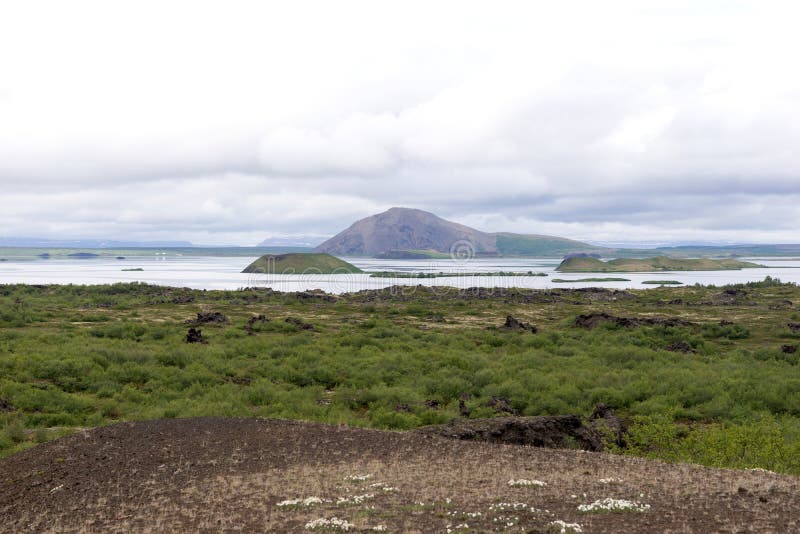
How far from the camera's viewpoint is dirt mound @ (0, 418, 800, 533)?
9.62m

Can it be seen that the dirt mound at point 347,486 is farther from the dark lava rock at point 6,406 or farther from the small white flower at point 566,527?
the dark lava rock at point 6,406

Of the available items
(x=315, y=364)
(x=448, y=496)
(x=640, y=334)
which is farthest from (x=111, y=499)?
(x=640, y=334)

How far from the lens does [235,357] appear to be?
33094mm

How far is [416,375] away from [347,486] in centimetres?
1719

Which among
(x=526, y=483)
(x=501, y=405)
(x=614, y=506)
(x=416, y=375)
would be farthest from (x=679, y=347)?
(x=614, y=506)

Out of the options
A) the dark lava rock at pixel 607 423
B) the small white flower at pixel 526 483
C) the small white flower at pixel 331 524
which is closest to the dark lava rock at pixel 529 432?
the dark lava rock at pixel 607 423

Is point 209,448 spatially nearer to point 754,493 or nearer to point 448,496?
point 448,496

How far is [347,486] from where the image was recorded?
12070mm

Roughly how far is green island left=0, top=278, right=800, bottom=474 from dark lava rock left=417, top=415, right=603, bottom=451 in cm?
105

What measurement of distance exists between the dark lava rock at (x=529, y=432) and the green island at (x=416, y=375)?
105 centimetres

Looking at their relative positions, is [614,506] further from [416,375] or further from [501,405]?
[416,375]

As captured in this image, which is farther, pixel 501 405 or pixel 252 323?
pixel 252 323

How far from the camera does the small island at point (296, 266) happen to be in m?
182

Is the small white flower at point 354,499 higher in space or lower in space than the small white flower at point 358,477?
higher
